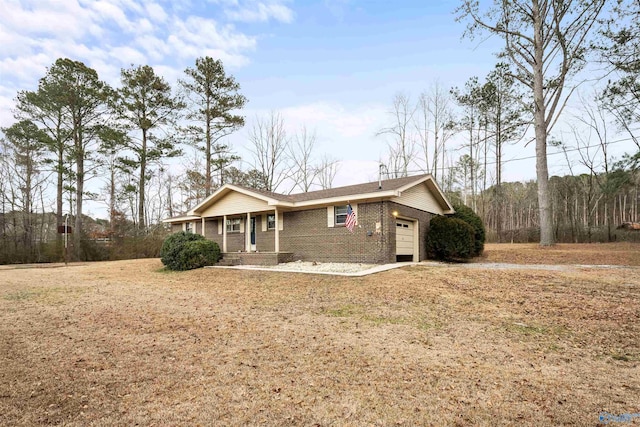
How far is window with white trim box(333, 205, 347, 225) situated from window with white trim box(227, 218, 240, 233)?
21.6ft

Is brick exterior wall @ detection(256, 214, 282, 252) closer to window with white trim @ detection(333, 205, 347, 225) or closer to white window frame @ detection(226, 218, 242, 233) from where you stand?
white window frame @ detection(226, 218, 242, 233)

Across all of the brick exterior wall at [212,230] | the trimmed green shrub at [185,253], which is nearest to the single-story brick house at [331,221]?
the brick exterior wall at [212,230]

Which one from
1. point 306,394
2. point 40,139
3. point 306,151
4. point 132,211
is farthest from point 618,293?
point 132,211

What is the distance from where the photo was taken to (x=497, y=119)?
1022 inches

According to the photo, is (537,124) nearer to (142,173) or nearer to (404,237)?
(404,237)

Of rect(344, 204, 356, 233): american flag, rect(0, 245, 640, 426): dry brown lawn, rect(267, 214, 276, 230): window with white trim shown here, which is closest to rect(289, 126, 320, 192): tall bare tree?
rect(267, 214, 276, 230): window with white trim

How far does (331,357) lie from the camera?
153 inches

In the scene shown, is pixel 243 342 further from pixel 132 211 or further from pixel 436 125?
pixel 132 211

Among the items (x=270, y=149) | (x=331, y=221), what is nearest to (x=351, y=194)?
(x=331, y=221)

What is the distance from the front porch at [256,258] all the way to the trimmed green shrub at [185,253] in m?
0.71

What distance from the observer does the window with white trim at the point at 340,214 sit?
13.3m

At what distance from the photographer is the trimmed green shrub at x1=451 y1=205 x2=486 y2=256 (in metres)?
15.3

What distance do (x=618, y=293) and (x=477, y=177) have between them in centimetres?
2698

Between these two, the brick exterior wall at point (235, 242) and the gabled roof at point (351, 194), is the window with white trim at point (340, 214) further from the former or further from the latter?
the brick exterior wall at point (235, 242)
